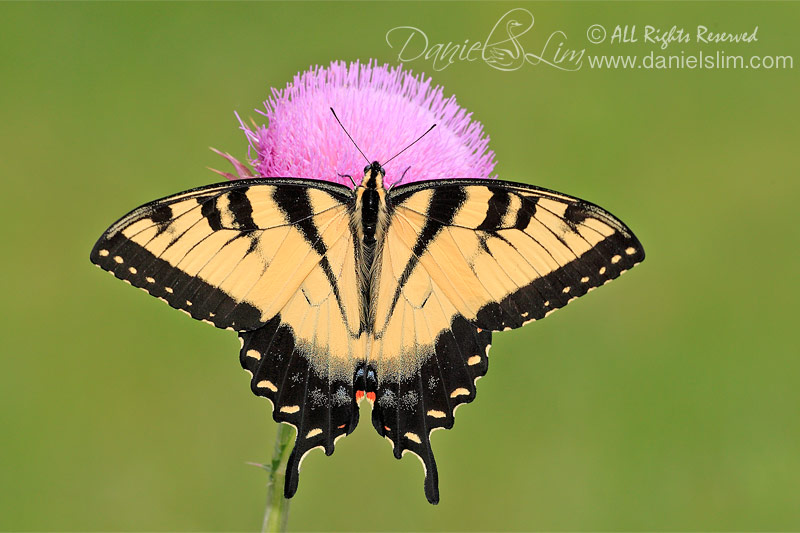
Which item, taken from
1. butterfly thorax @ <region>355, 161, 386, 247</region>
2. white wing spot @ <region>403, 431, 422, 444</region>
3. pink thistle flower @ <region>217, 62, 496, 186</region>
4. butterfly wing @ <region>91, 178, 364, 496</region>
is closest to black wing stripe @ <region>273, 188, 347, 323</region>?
butterfly wing @ <region>91, 178, 364, 496</region>

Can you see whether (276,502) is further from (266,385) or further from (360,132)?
(360,132)

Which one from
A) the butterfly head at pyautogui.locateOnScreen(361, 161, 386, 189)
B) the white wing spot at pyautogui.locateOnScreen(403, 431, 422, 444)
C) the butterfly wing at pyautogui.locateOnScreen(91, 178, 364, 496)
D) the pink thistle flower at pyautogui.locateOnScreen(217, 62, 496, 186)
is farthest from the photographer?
the pink thistle flower at pyautogui.locateOnScreen(217, 62, 496, 186)

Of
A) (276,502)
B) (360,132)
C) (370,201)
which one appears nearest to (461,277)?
(370,201)

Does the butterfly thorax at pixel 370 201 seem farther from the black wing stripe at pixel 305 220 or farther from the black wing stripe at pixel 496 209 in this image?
the black wing stripe at pixel 496 209

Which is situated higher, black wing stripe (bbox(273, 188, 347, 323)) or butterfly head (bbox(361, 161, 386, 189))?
butterfly head (bbox(361, 161, 386, 189))

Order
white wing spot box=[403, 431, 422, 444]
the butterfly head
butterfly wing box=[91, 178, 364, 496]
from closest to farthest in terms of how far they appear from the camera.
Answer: butterfly wing box=[91, 178, 364, 496], the butterfly head, white wing spot box=[403, 431, 422, 444]

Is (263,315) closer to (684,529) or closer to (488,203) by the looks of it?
(488,203)

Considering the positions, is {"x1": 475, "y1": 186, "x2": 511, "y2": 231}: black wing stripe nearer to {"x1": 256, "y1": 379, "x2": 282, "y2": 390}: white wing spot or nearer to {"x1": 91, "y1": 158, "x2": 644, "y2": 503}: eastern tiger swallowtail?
{"x1": 91, "y1": 158, "x2": 644, "y2": 503}: eastern tiger swallowtail
